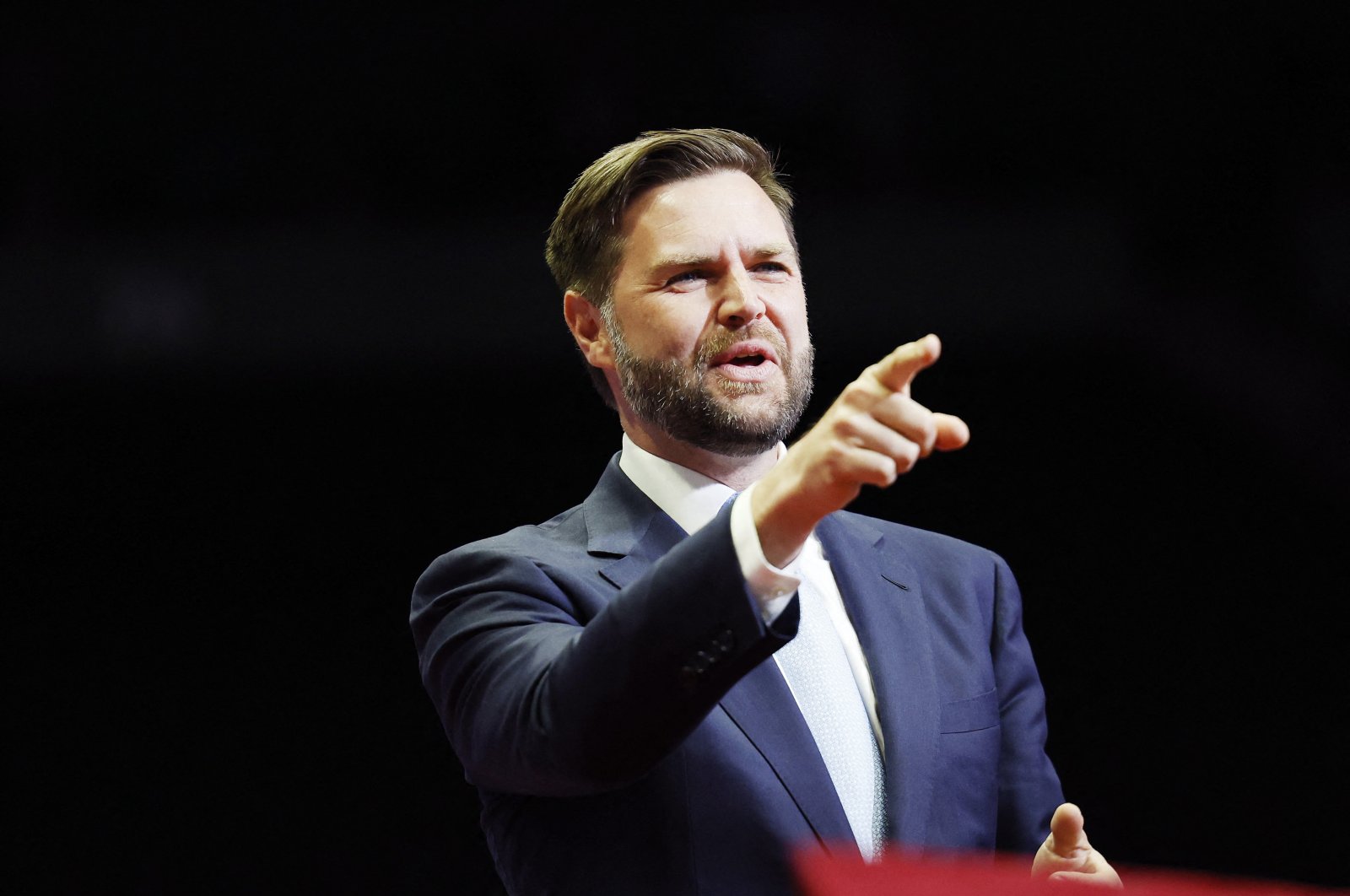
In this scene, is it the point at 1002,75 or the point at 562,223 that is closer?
the point at 562,223

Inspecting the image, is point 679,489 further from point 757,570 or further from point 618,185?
point 757,570

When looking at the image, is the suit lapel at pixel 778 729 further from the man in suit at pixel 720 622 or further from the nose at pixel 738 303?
the nose at pixel 738 303

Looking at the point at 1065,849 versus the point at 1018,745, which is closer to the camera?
the point at 1065,849

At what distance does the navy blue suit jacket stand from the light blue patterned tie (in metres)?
0.03

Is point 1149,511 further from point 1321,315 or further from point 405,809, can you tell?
point 405,809

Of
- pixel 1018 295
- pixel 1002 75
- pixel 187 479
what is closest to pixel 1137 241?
pixel 1018 295

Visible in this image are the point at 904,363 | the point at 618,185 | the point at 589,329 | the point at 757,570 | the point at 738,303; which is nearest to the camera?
the point at 904,363

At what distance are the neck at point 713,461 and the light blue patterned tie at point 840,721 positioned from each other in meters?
0.20

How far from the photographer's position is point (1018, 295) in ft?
10.4

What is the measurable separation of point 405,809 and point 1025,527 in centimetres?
148

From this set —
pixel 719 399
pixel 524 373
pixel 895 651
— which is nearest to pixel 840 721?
pixel 895 651

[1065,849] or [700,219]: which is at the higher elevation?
[700,219]

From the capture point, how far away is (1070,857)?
4.67ft

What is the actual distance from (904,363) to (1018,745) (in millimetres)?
804
